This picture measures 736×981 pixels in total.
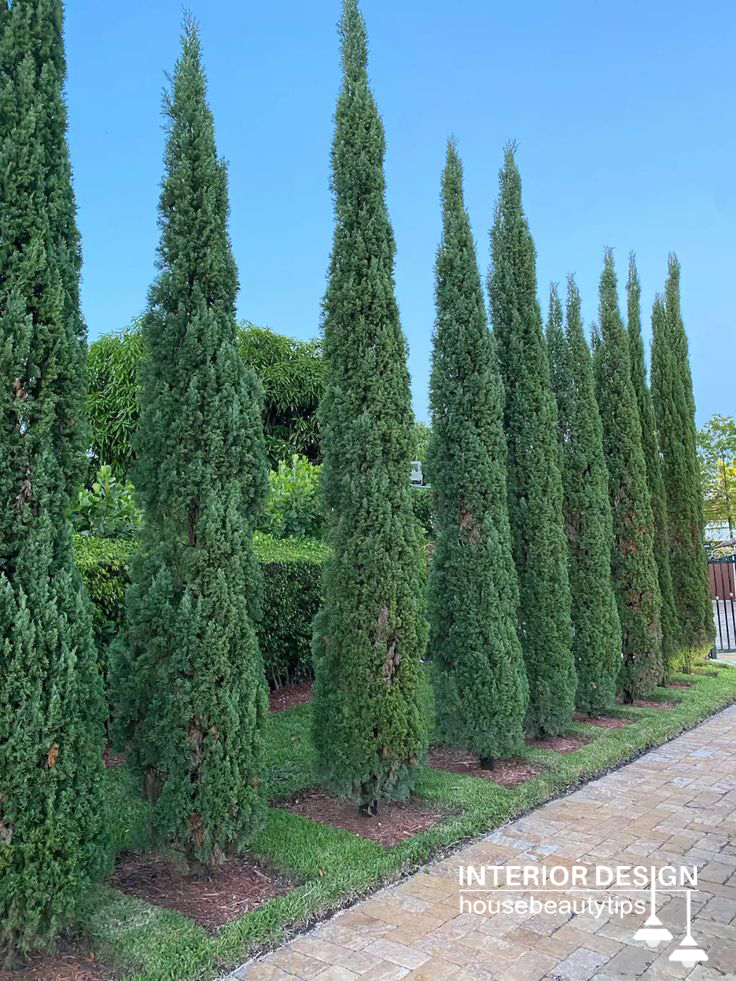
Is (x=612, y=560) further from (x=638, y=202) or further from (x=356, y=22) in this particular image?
(x=638, y=202)

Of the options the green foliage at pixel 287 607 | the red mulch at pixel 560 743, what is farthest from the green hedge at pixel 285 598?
the red mulch at pixel 560 743

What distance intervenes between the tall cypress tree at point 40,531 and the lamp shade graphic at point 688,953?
Result: 2.63 m

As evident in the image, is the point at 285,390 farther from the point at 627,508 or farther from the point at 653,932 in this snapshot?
the point at 653,932

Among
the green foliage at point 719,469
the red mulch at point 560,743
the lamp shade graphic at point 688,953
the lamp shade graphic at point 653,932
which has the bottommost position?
the red mulch at point 560,743

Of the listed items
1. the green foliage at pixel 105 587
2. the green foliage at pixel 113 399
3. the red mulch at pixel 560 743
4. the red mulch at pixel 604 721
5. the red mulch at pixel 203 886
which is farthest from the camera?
the green foliage at pixel 113 399

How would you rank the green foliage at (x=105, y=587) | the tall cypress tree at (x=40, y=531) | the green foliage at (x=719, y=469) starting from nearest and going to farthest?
the tall cypress tree at (x=40, y=531) → the green foliage at (x=105, y=587) → the green foliage at (x=719, y=469)

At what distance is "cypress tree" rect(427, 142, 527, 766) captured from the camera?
225 inches

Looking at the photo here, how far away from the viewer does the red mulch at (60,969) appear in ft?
9.30

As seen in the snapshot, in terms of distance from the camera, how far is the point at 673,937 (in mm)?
3129

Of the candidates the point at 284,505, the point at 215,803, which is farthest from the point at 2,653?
the point at 284,505

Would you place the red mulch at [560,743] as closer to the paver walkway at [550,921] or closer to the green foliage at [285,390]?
the paver walkway at [550,921]

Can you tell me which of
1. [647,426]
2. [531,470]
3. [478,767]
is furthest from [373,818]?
[647,426]

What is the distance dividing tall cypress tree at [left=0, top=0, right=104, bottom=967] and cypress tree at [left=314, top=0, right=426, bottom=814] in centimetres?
196

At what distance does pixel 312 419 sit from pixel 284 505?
318 inches
